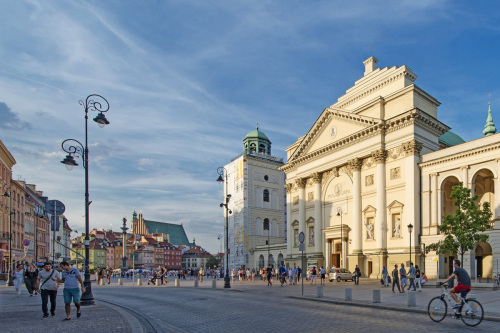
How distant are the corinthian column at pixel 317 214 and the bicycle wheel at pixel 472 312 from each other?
41.8 m

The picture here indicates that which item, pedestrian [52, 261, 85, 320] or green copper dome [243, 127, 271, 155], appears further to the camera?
green copper dome [243, 127, 271, 155]

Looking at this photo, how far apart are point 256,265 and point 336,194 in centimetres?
3060

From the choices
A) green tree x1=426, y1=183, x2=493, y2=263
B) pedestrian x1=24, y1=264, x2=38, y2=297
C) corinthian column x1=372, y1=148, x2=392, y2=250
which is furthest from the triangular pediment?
pedestrian x1=24, y1=264, x2=38, y2=297

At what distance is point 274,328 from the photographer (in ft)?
38.5

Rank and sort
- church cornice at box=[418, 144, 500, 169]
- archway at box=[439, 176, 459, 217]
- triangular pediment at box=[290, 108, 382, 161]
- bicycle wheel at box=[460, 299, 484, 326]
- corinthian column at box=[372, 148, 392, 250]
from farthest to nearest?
triangular pediment at box=[290, 108, 382, 161] < corinthian column at box=[372, 148, 392, 250] < archway at box=[439, 176, 459, 217] < church cornice at box=[418, 144, 500, 169] < bicycle wheel at box=[460, 299, 484, 326]

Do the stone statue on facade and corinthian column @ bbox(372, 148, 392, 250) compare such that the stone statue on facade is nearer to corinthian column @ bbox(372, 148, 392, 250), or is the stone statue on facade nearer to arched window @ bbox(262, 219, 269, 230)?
corinthian column @ bbox(372, 148, 392, 250)

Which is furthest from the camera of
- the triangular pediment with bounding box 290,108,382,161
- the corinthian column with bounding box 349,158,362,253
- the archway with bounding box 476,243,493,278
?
the triangular pediment with bounding box 290,108,382,161

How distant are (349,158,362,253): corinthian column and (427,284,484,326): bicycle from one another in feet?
112

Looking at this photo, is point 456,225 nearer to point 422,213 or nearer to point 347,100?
point 422,213

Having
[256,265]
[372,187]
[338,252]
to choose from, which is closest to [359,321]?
[372,187]

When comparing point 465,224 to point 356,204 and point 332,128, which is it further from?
point 332,128

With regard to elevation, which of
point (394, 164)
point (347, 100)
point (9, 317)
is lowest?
point (9, 317)

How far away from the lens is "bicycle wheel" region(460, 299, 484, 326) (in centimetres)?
1197

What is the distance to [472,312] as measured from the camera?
39.4 feet
